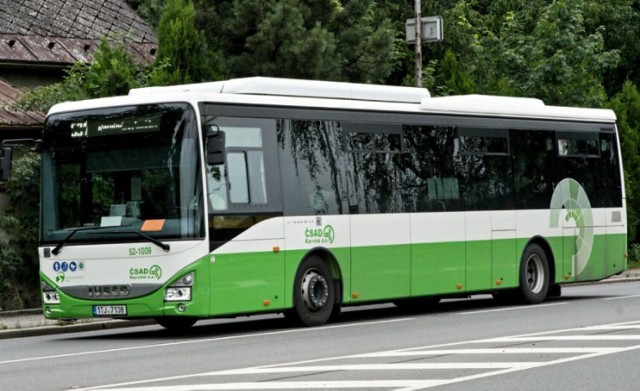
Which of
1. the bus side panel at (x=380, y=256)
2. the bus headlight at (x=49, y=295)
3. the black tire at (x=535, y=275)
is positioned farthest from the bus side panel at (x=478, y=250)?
the bus headlight at (x=49, y=295)

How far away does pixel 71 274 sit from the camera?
1841 centimetres

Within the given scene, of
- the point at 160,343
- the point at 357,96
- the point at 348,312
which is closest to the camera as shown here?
the point at 160,343

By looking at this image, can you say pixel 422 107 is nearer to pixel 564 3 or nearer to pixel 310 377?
pixel 310 377

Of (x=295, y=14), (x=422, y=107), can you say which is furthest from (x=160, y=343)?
(x=295, y=14)

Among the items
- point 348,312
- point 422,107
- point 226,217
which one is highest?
point 422,107

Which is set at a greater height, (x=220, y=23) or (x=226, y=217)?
(x=220, y=23)

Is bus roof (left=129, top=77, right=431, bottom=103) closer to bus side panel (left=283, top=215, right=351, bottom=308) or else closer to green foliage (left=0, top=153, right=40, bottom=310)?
bus side panel (left=283, top=215, right=351, bottom=308)

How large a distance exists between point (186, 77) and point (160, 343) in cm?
1165

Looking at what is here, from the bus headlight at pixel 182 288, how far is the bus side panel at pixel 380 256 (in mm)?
3192

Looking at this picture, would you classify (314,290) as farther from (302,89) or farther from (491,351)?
(491,351)

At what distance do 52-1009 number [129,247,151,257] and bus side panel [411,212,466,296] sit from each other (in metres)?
4.93

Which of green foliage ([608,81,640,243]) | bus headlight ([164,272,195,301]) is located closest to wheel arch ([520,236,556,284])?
bus headlight ([164,272,195,301])

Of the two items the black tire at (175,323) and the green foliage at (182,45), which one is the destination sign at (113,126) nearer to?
the black tire at (175,323)

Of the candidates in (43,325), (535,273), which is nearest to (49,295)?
(43,325)
